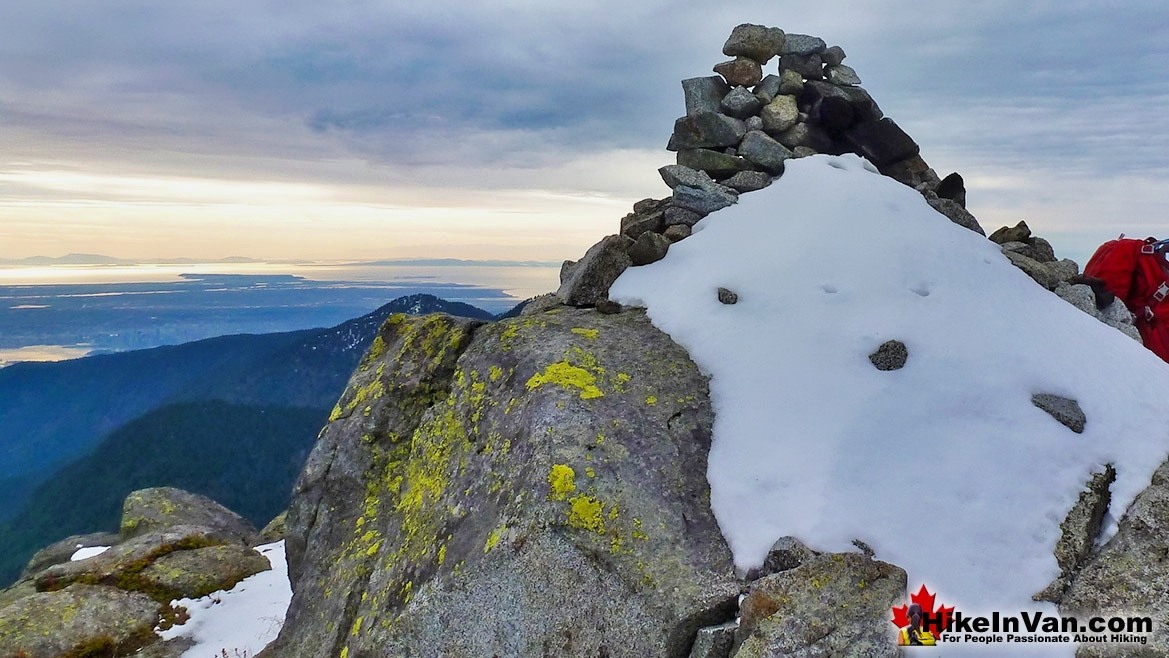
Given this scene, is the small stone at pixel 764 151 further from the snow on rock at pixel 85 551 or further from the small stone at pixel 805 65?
the snow on rock at pixel 85 551

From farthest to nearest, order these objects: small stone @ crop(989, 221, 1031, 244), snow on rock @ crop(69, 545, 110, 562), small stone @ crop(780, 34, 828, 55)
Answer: snow on rock @ crop(69, 545, 110, 562) < small stone @ crop(780, 34, 828, 55) < small stone @ crop(989, 221, 1031, 244)

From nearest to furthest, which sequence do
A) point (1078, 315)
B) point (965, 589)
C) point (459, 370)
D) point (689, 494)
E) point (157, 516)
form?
point (965, 589)
point (689, 494)
point (459, 370)
point (1078, 315)
point (157, 516)

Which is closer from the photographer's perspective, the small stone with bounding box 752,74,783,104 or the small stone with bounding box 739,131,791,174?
the small stone with bounding box 739,131,791,174

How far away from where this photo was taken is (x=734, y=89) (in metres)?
18.8

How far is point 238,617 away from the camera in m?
17.7

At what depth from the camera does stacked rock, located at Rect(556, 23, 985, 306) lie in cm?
1596

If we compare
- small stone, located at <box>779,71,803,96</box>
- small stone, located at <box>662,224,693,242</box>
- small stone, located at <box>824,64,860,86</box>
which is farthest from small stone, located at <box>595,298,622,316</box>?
small stone, located at <box>824,64,860,86</box>

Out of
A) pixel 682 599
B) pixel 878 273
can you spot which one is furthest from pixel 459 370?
pixel 878 273

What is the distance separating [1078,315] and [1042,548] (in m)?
6.07

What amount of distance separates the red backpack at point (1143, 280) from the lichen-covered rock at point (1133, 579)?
32.3 feet

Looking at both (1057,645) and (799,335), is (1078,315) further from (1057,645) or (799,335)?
(1057,645)

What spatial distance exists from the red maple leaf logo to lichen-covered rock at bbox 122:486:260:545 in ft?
88.9

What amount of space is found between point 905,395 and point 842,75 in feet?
47.6

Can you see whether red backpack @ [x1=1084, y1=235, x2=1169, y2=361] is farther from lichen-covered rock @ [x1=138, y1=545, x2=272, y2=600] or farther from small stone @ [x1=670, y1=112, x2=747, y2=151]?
lichen-covered rock @ [x1=138, y1=545, x2=272, y2=600]
